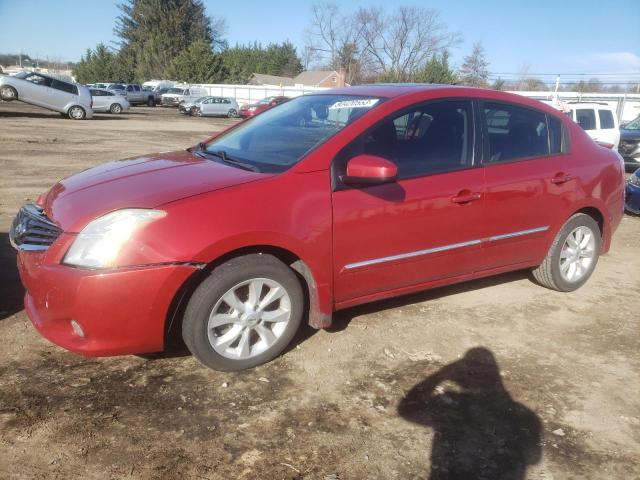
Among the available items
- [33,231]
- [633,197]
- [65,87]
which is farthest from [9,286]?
[65,87]

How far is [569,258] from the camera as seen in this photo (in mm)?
4598

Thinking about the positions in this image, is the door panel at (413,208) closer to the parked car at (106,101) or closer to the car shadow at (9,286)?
the car shadow at (9,286)

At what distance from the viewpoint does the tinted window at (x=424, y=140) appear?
11.2ft

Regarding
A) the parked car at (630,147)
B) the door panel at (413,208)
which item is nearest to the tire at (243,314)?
the door panel at (413,208)

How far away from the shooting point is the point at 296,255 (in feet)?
10.2

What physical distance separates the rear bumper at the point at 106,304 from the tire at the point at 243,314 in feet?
0.56

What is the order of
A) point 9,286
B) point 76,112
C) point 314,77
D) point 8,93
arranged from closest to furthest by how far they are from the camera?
point 9,286 → point 8,93 → point 76,112 → point 314,77

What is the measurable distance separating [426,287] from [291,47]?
9781cm

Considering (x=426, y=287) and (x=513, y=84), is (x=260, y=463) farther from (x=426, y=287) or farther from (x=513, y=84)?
(x=513, y=84)

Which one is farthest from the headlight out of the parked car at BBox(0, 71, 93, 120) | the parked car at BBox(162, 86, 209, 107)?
the parked car at BBox(162, 86, 209, 107)

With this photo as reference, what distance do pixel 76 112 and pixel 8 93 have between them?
2785 mm

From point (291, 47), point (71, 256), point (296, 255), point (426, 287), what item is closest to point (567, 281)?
point (426, 287)

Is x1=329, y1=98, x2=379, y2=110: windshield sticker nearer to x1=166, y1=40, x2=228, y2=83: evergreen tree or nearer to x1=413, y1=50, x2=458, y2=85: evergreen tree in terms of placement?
x1=413, y1=50, x2=458, y2=85: evergreen tree

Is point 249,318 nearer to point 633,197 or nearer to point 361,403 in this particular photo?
point 361,403
